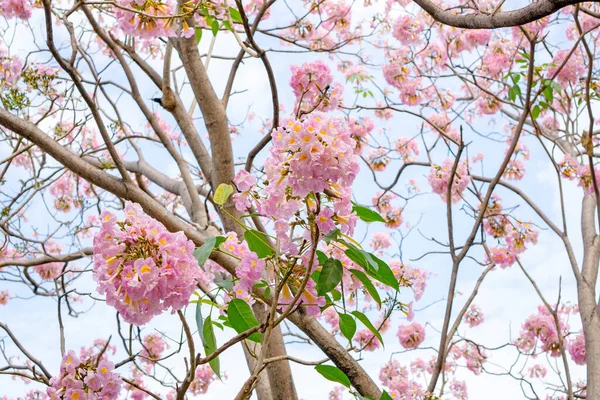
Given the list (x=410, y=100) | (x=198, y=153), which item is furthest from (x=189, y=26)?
(x=410, y=100)

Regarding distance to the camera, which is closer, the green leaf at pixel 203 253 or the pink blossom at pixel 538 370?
the green leaf at pixel 203 253

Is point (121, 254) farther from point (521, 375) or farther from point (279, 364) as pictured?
point (521, 375)

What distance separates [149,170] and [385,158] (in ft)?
5.40

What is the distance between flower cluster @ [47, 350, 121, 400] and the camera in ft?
3.89

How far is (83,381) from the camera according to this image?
121 centimetres

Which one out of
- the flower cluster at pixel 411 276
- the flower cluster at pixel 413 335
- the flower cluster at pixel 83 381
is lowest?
the flower cluster at pixel 83 381

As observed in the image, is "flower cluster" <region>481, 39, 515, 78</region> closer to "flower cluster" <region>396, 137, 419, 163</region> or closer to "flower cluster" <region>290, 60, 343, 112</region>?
"flower cluster" <region>396, 137, 419, 163</region>

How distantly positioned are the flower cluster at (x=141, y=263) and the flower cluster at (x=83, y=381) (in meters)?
0.31

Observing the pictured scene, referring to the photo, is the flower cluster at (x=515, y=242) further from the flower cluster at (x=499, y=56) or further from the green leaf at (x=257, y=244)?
the green leaf at (x=257, y=244)

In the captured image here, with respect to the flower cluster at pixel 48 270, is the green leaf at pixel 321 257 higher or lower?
lower

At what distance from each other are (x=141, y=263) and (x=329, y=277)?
320mm

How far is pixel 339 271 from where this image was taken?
1000 mm

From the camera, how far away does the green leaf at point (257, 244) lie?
1077 mm

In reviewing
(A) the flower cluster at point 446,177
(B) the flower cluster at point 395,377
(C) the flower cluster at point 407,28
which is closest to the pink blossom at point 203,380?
(B) the flower cluster at point 395,377
